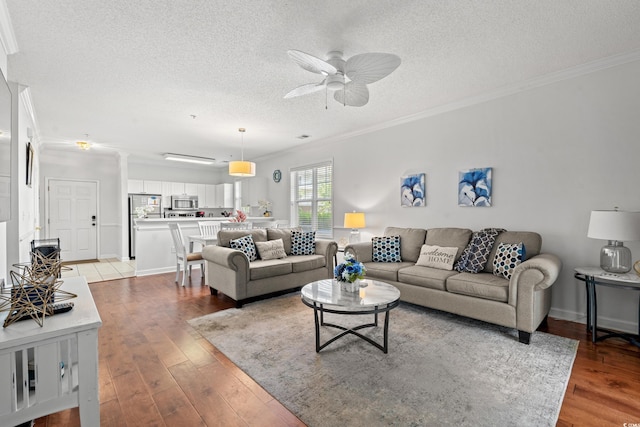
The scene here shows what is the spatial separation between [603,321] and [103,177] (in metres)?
9.64

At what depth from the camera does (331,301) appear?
243 centimetres

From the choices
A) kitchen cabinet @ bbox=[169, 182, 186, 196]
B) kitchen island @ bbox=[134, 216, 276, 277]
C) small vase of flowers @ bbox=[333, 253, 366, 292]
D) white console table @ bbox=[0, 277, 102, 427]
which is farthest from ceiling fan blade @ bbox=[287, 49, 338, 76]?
kitchen cabinet @ bbox=[169, 182, 186, 196]

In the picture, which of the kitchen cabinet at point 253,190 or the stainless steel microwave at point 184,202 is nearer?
the kitchen cabinet at point 253,190

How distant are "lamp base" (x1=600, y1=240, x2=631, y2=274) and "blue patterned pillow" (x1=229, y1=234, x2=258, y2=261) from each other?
12.4 ft

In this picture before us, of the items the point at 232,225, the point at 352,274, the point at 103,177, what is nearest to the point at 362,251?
the point at 352,274

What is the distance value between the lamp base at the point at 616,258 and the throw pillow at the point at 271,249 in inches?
139

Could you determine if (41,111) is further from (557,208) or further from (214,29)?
(557,208)

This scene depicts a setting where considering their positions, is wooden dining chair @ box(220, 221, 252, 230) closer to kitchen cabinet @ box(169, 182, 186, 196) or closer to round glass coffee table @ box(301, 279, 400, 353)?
round glass coffee table @ box(301, 279, 400, 353)

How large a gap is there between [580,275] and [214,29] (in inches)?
152

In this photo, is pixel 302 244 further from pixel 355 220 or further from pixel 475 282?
pixel 475 282

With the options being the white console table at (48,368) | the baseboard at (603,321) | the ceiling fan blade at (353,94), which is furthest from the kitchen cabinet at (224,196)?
the baseboard at (603,321)

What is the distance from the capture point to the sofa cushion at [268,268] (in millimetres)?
3787

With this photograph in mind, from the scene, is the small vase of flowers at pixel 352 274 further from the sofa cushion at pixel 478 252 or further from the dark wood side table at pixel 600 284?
the dark wood side table at pixel 600 284

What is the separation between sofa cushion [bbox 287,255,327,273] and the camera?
4.20 metres
